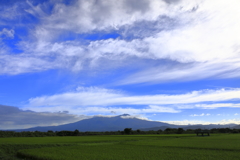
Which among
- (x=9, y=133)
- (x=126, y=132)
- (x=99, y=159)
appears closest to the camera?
(x=99, y=159)

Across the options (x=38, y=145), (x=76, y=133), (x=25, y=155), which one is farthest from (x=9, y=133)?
(x=25, y=155)

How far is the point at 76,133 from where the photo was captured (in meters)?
80.4

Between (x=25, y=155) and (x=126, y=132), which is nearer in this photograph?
(x=25, y=155)

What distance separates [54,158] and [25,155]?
230 inches

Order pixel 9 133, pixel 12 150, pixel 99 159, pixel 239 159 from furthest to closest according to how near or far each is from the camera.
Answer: pixel 9 133
pixel 12 150
pixel 99 159
pixel 239 159

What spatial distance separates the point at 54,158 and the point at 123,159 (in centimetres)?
597

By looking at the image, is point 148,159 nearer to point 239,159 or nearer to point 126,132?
point 239,159

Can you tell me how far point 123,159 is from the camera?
52.9ft

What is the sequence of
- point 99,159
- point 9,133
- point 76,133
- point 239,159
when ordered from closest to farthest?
point 239,159 → point 99,159 → point 9,133 → point 76,133

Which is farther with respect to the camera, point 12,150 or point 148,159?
point 12,150

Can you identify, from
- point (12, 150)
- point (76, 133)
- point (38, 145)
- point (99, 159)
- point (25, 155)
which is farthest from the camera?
point (76, 133)

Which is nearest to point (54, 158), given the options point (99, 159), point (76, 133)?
point (99, 159)

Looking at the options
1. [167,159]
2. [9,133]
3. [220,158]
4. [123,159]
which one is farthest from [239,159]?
[9,133]

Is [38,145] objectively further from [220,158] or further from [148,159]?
[220,158]
